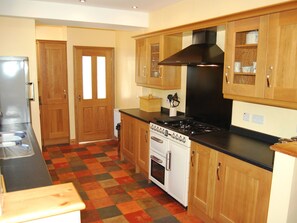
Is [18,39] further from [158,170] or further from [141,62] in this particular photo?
[158,170]

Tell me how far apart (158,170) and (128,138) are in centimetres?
105

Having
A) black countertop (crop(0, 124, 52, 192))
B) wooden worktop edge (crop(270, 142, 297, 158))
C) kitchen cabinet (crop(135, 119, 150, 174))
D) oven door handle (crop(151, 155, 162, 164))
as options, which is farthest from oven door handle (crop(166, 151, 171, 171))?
wooden worktop edge (crop(270, 142, 297, 158))

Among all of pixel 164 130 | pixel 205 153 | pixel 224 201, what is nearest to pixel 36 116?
pixel 164 130

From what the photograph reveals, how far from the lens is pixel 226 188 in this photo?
251cm

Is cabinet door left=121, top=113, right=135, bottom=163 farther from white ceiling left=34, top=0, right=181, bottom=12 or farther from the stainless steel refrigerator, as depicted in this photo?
white ceiling left=34, top=0, right=181, bottom=12

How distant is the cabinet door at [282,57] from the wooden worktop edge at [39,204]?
6.20 feet

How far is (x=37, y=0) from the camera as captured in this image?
3674 mm

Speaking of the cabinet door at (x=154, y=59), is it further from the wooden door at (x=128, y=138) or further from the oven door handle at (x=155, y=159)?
the oven door handle at (x=155, y=159)

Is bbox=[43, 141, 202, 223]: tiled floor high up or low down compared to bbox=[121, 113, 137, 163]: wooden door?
down

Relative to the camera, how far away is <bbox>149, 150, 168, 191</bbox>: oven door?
347 cm

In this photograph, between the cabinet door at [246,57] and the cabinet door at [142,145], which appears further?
the cabinet door at [142,145]

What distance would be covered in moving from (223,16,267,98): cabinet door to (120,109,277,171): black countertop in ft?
1.66

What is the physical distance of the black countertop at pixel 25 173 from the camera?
64.0 inches

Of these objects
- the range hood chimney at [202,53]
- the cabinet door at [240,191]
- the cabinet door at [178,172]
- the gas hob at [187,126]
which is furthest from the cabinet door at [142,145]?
the cabinet door at [240,191]
